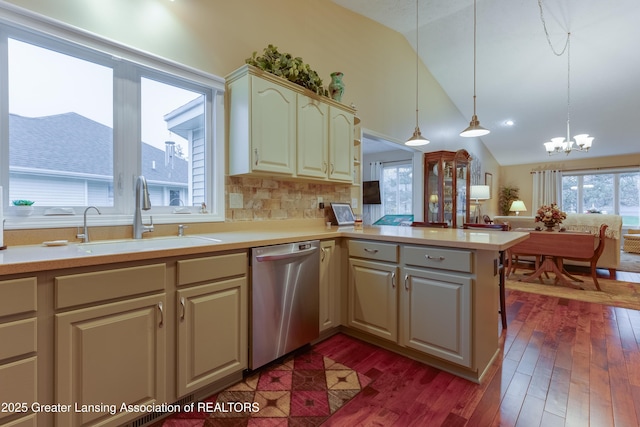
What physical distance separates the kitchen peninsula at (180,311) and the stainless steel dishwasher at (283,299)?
0.23 ft

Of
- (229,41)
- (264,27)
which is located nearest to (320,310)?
(229,41)

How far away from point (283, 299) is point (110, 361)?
0.95 meters

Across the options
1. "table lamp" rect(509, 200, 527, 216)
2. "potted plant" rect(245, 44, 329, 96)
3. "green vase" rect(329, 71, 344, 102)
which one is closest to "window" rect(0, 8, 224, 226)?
"potted plant" rect(245, 44, 329, 96)

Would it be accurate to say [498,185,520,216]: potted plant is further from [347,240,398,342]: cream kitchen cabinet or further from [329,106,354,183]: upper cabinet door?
[347,240,398,342]: cream kitchen cabinet

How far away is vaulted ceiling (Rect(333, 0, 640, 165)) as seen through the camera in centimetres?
381

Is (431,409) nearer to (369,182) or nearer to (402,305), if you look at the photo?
(402,305)

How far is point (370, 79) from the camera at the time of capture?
379 centimetres

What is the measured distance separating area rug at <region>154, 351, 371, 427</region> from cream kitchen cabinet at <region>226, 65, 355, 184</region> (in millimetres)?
1429

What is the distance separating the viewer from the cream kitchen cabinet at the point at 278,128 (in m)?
2.25

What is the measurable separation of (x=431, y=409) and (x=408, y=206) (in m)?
5.62

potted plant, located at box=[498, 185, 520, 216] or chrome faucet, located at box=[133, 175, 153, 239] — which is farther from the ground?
potted plant, located at box=[498, 185, 520, 216]

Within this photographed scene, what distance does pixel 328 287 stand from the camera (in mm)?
2352

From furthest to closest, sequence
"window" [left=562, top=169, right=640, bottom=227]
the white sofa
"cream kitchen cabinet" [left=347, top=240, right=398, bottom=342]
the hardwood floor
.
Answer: "window" [left=562, top=169, right=640, bottom=227]
the white sofa
"cream kitchen cabinet" [left=347, top=240, right=398, bottom=342]
the hardwood floor

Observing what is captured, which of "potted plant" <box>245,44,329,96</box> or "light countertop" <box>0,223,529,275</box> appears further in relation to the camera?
"potted plant" <box>245,44,329,96</box>
